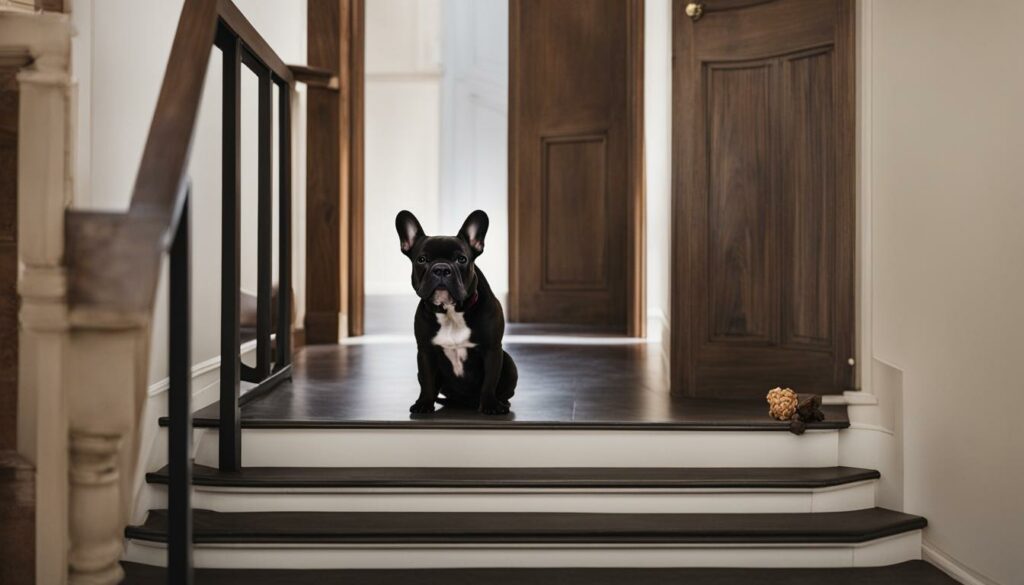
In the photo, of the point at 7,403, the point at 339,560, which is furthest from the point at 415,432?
the point at 7,403

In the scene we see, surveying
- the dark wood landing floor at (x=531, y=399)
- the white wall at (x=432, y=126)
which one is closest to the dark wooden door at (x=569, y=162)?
the white wall at (x=432, y=126)

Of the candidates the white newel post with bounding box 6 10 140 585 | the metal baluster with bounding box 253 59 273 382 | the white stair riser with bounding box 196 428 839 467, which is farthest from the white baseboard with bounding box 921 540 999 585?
the metal baluster with bounding box 253 59 273 382

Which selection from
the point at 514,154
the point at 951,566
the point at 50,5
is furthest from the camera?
the point at 514,154

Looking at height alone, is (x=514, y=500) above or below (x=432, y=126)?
below

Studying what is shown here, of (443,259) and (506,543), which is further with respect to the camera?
(443,259)

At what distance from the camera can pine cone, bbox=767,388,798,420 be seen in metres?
2.91

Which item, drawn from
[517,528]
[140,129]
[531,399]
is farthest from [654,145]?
[517,528]

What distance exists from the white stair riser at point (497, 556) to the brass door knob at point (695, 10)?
1.88 m

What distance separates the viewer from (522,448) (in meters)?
2.89

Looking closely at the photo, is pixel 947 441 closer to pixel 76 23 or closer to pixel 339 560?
Result: pixel 339 560

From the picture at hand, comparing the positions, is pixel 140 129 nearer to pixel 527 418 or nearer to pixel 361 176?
pixel 527 418

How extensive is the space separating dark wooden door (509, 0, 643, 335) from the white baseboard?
12.2 feet

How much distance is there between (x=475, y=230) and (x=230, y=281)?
2.53 feet

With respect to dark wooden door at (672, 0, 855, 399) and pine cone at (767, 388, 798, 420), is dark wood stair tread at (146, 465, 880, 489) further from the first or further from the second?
dark wooden door at (672, 0, 855, 399)
